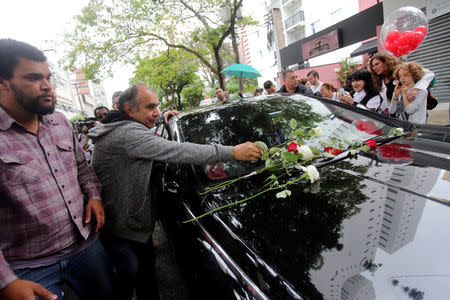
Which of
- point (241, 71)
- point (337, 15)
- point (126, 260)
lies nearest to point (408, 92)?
point (126, 260)

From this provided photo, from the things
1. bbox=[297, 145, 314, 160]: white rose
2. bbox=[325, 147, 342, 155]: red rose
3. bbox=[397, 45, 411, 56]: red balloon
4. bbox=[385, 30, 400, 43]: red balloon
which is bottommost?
bbox=[325, 147, 342, 155]: red rose

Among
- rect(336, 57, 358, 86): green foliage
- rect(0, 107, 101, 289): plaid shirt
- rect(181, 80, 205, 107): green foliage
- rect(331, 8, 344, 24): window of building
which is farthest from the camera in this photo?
rect(181, 80, 205, 107): green foliage

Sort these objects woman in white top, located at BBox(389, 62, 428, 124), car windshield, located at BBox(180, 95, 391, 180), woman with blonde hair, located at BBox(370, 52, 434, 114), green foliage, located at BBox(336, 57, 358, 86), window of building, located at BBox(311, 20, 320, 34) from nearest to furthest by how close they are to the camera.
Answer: car windshield, located at BBox(180, 95, 391, 180) < woman in white top, located at BBox(389, 62, 428, 124) < woman with blonde hair, located at BBox(370, 52, 434, 114) < green foliage, located at BBox(336, 57, 358, 86) < window of building, located at BBox(311, 20, 320, 34)

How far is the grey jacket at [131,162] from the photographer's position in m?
1.40

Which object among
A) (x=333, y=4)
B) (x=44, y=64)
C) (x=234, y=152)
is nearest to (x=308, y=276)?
(x=234, y=152)

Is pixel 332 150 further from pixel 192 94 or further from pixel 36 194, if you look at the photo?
pixel 192 94

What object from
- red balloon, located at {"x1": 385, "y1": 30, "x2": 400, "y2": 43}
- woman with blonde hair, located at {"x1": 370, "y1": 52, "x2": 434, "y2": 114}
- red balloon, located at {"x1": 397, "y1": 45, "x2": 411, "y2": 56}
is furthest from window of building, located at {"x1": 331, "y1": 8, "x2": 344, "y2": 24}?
woman with blonde hair, located at {"x1": 370, "y1": 52, "x2": 434, "y2": 114}

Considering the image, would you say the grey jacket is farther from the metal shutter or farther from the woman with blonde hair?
the metal shutter

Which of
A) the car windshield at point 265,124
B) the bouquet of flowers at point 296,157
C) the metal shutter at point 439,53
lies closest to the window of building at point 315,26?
the metal shutter at point 439,53

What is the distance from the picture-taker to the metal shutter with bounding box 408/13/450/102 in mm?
6770

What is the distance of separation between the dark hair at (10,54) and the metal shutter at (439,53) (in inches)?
365

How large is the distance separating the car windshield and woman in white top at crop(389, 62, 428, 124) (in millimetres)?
1220

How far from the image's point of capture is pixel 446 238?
2.87 ft

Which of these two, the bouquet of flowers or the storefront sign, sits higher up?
the storefront sign
